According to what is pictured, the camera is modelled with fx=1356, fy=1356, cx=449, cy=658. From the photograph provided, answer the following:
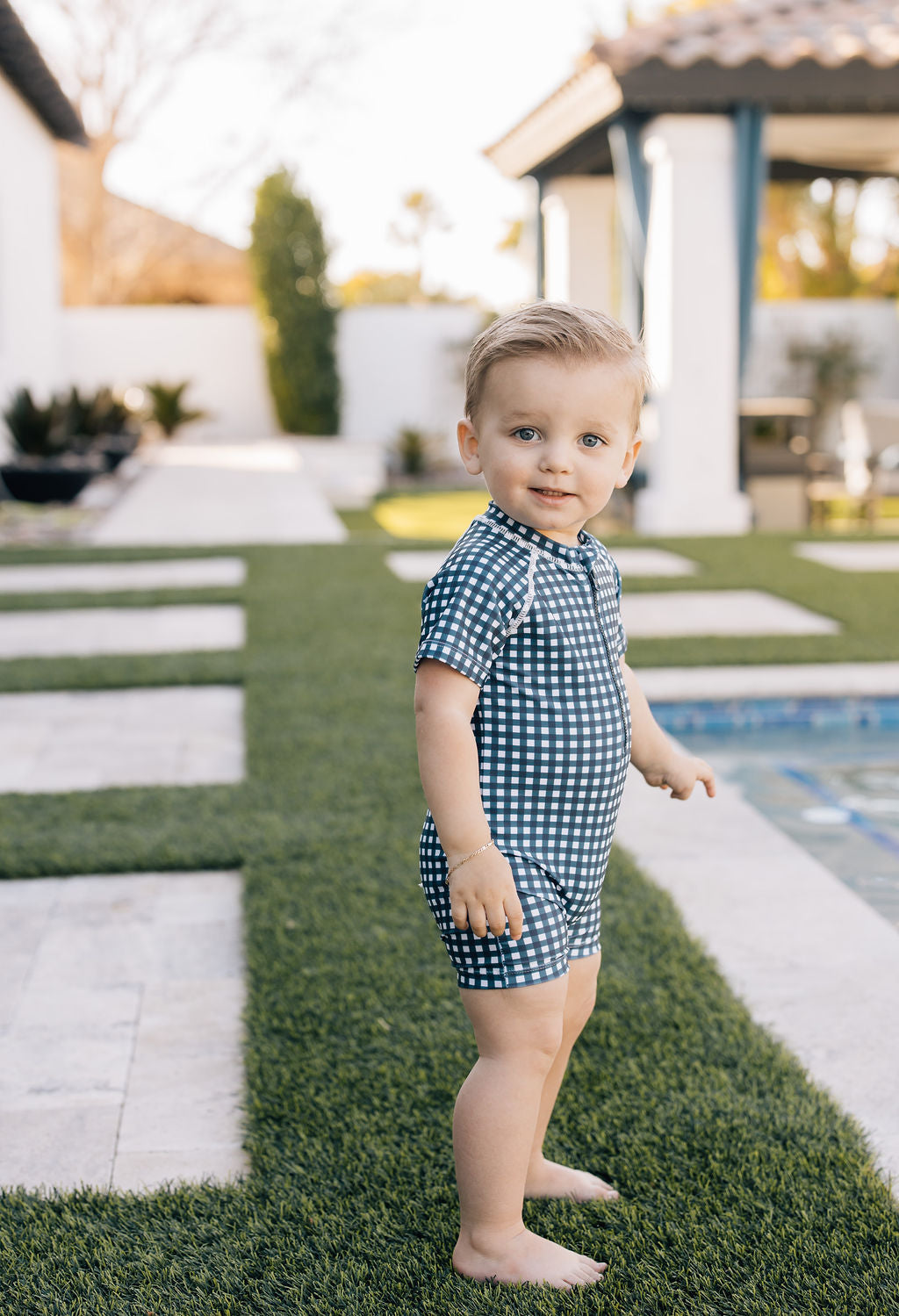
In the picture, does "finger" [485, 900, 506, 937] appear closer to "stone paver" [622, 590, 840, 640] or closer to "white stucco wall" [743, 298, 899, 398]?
"stone paver" [622, 590, 840, 640]

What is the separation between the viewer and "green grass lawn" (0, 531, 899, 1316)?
173cm

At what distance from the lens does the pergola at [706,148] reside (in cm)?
970

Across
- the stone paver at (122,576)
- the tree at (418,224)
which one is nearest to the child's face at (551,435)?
the stone paver at (122,576)

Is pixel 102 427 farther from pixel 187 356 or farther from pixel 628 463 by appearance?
pixel 628 463

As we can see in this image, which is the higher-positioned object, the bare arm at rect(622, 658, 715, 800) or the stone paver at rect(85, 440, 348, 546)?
the bare arm at rect(622, 658, 715, 800)

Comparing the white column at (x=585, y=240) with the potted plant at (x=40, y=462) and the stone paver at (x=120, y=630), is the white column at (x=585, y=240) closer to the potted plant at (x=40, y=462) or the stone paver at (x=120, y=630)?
the potted plant at (x=40, y=462)

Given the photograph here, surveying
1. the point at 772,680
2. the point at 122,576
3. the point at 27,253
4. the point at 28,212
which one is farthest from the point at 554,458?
the point at 28,212

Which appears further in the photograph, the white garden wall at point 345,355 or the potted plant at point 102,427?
the white garden wall at point 345,355

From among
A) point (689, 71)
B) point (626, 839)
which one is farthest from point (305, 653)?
point (689, 71)

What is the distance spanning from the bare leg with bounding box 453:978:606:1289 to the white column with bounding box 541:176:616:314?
1192 centimetres

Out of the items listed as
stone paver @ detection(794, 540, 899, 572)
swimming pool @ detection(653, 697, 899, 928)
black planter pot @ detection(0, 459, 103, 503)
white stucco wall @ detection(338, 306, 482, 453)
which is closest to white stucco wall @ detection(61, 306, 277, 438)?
white stucco wall @ detection(338, 306, 482, 453)

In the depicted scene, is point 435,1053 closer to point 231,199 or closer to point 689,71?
point 689,71

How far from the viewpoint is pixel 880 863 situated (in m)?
3.68

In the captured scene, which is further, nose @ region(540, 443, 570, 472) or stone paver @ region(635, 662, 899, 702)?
stone paver @ region(635, 662, 899, 702)
